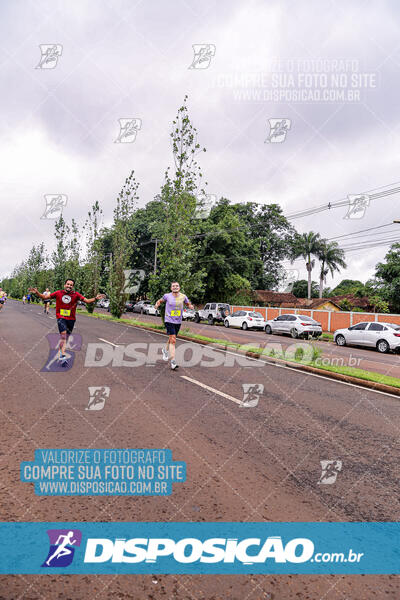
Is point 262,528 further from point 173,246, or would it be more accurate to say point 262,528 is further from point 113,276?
point 113,276

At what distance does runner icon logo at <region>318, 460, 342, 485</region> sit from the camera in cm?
371

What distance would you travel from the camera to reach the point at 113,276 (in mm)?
29797

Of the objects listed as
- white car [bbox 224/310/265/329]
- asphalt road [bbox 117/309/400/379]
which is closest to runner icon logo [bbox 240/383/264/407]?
asphalt road [bbox 117/309/400/379]

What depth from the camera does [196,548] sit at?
2670 millimetres

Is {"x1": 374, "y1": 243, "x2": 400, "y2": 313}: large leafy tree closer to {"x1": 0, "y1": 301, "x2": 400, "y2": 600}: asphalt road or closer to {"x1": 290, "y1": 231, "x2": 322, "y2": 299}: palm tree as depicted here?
{"x1": 290, "y1": 231, "x2": 322, "y2": 299}: palm tree

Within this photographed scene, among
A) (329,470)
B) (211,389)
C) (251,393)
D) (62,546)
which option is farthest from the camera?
(211,389)

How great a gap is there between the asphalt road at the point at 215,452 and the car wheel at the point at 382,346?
13.2m

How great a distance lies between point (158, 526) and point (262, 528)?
74cm

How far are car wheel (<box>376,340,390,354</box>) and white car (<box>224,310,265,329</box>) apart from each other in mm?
10403

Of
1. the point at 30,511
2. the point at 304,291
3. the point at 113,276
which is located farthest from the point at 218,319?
the point at 304,291

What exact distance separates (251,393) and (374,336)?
15763mm

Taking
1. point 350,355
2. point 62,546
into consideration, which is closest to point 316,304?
point 350,355

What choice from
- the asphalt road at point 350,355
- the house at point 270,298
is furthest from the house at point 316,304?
the asphalt road at point 350,355

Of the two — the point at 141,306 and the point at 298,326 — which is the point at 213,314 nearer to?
the point at 298,326
